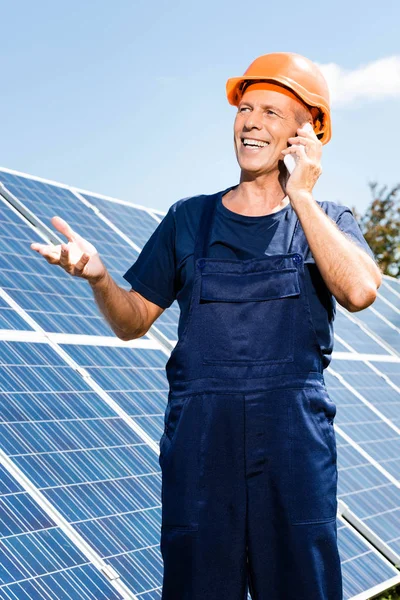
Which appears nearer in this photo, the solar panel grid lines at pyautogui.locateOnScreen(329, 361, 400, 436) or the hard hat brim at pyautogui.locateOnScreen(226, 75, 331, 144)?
the hard hat brim at pyautogui.locateOnScreen(226, 75, 331, 144)

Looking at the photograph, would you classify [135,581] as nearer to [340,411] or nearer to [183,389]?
[183,389]

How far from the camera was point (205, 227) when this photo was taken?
3660mm

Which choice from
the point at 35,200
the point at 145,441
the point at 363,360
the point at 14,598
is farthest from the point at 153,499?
the point at 363,360

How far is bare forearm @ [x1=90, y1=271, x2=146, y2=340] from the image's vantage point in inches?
140

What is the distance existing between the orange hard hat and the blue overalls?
610mm

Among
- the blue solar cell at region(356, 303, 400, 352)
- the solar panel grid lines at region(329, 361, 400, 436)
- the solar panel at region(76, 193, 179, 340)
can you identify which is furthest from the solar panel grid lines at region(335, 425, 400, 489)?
the blue solar cell at region(356, 303, 400, 352)

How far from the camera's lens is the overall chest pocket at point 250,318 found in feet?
11.3

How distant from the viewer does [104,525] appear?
6305mm

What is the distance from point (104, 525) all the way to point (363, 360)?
6760mm

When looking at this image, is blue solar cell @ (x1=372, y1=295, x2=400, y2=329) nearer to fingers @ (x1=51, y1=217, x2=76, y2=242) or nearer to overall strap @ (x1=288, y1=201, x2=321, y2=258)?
overall strap @ (x1=288, y1=201, x2=321, y2=258)

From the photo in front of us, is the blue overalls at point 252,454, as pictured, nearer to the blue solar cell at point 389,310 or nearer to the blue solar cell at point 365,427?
the blue solar cell at point 365,427

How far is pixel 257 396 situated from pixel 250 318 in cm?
25

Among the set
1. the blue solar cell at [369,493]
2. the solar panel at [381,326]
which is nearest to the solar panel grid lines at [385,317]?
the solar panel at [381,326]

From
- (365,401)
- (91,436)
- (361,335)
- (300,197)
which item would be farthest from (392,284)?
(300,197)
